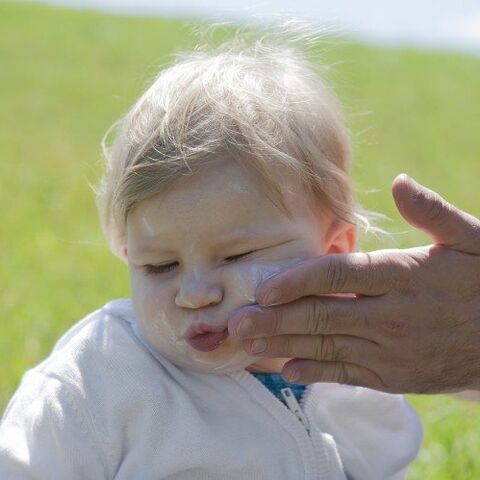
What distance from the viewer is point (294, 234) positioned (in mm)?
2428

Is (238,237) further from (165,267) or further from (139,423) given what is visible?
(139,423)

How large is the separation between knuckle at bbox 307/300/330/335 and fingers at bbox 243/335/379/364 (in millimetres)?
29

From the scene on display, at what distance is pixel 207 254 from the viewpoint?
2.34 meters

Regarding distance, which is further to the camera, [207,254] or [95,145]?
[95,145]

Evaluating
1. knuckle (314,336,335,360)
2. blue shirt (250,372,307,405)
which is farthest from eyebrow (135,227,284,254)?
blue shirt (250,372,307,405)

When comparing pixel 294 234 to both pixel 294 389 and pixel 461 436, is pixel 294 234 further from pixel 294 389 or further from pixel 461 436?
pixel 461 436

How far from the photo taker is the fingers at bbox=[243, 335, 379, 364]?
7.45 feet

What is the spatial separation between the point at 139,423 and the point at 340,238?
633mm

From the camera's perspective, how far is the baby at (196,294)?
7.70ft

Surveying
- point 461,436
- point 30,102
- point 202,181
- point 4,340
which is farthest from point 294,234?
point 30,102

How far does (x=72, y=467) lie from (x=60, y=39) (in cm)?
1371

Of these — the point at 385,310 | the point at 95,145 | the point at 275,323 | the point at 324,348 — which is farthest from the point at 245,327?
the point at 95,145

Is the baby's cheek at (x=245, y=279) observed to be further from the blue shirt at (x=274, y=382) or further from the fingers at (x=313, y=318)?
the blue shirt at (x=274, y=382)

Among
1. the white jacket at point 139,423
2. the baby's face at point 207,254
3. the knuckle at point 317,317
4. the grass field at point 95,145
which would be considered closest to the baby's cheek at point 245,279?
the baby's face at point 207,254
